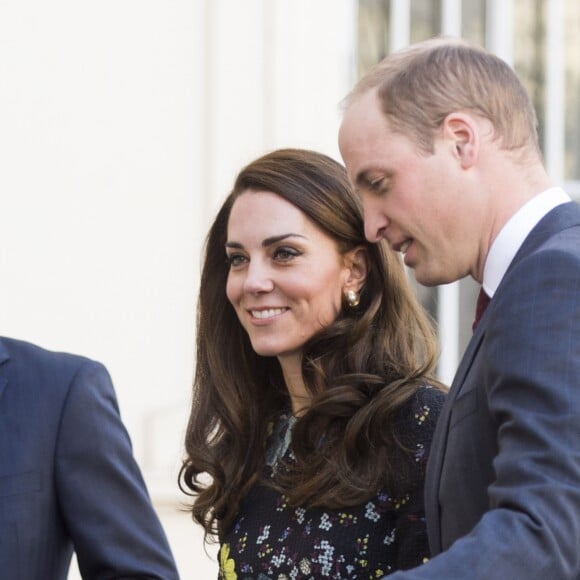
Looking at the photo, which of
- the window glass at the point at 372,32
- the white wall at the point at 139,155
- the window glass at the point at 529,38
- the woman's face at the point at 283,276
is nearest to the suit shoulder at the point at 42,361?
the woman's face at the point at 283,276

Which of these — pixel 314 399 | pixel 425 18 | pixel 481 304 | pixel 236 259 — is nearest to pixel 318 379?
pixel 314 399

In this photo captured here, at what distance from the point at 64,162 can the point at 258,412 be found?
2855mm

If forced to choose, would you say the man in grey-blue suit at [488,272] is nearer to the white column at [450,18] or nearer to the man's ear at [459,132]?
the man's ear at [459,132]

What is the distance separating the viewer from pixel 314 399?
3.16 m

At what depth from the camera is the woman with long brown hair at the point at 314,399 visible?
2.97 m

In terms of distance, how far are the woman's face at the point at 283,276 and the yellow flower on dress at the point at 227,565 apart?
424 mm

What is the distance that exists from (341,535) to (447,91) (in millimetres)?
1044

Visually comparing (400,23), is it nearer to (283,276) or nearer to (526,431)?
(283,276)

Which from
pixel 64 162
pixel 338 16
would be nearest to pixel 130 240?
pixel 64 162

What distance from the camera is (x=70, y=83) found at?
5992 millimetres

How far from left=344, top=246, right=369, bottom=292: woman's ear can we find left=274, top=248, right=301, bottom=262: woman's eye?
0.44 feet

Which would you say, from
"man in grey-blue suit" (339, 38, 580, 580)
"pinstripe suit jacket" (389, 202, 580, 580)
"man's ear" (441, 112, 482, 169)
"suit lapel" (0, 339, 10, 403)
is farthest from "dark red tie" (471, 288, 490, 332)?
"suit lapel" (0, 339, 10, 403)

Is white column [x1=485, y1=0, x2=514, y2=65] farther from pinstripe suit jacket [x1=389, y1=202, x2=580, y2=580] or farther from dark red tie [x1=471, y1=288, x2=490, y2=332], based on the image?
pinstripe suit jacket [x1=389, y1=202, x2=580, y2=580]

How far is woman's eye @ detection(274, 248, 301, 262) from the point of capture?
3117 mm
